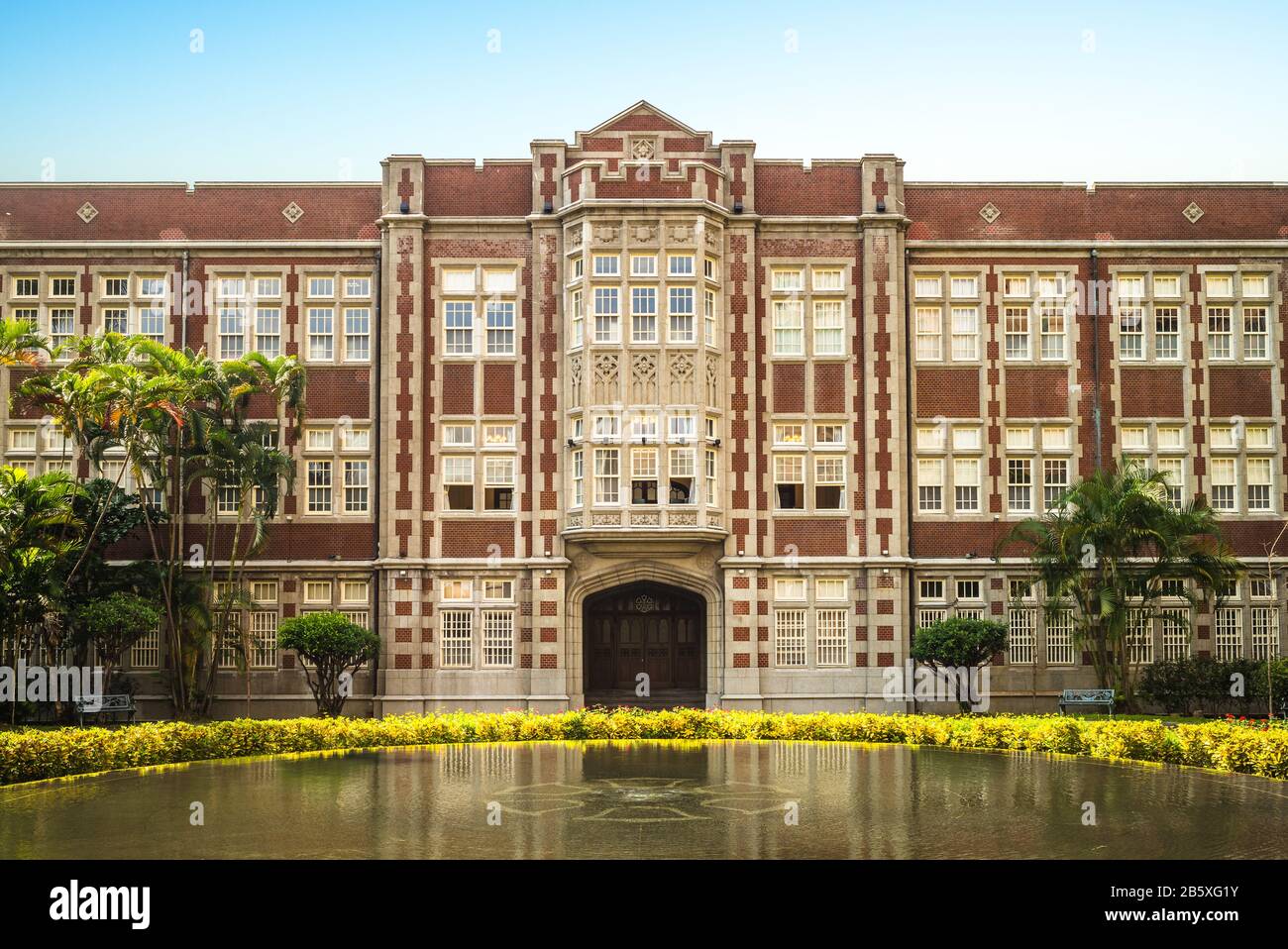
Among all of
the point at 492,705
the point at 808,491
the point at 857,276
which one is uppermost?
the point at 857,276

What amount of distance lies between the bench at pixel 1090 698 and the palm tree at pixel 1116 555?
76cm

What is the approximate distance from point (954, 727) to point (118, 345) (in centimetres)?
2375

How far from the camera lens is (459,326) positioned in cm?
4494

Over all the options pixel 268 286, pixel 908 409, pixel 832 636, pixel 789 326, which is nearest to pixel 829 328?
pixel 789 326

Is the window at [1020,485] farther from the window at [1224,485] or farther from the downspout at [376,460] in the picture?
the downspout at [376,460]

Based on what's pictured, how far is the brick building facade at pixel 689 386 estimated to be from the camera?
43781 millimetres

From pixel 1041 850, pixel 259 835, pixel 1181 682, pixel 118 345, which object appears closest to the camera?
pixel 1041 850

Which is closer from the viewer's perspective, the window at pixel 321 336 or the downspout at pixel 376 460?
the downspout at pixel 376 460

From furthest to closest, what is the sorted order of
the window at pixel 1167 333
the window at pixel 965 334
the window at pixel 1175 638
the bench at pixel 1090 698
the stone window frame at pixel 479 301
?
the window at pixel 1167 333, the window at pixel 965 334, the stone window frame at pixel 479 301, the window at pixel 1175 638, the bench at pixel 1090 698

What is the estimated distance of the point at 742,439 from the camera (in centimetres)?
4456

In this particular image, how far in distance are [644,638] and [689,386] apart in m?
8.26

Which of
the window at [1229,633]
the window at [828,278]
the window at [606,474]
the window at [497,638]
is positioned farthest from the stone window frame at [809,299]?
the window at [1229,633]
